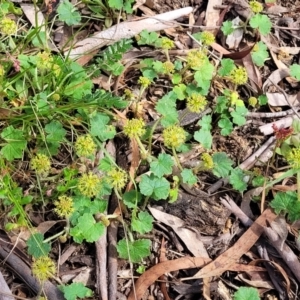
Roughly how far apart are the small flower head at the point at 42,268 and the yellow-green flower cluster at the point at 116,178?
361mm

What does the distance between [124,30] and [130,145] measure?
60 centimetres

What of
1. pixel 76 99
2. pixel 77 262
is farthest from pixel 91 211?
pixel 76 99

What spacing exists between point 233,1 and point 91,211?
1306 millimetres

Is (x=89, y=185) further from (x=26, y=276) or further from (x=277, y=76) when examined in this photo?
(x=277, y=76)

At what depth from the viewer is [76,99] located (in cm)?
221

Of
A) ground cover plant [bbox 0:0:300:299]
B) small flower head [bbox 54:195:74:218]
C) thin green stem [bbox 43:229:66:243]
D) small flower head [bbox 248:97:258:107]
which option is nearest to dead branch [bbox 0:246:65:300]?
ground cover plant [bbox 0:0:300:299]

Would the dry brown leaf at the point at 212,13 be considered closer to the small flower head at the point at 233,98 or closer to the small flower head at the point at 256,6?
the small flower head at the point at 256,6

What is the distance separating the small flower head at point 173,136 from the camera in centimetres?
210

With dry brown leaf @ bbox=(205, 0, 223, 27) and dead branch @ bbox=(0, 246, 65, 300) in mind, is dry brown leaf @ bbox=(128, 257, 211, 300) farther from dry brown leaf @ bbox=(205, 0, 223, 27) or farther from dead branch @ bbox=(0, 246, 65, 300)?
dry brown leaf @ bbox=(205, 0, 223, 27)

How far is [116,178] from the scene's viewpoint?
2.02 m

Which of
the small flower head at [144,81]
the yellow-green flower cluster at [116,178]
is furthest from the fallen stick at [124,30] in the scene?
the yellow-green flower cluster at [116,178]

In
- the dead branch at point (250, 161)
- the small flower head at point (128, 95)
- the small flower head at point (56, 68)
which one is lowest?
the dead branch at point (250, 161)

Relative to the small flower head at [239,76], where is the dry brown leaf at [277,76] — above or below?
below

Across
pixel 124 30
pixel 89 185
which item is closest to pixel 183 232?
pixel 89 185
